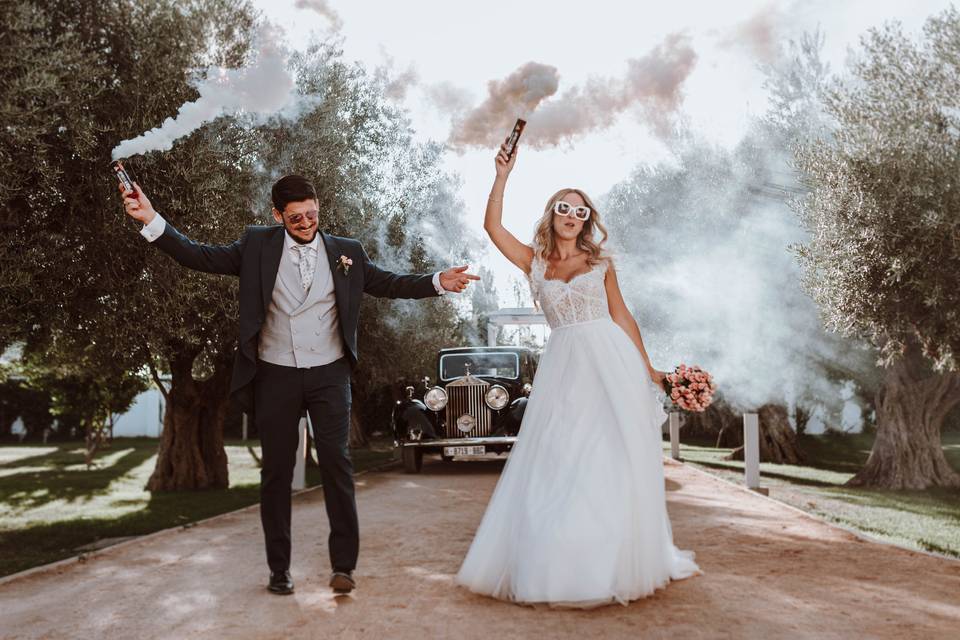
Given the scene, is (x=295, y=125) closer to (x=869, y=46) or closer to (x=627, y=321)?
(x=627, y=321)

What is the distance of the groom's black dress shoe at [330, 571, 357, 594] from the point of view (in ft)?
14.7

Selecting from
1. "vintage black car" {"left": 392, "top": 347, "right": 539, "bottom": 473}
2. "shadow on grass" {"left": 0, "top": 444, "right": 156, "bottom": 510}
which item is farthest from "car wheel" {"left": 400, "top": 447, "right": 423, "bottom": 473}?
"shadow on grass" {"left": 0, "top": 444, "right": 156, "bottom": 510}

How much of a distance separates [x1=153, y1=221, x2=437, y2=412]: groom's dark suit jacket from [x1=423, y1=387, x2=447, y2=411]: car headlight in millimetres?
10069

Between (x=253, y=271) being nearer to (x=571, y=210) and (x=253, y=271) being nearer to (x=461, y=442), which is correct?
(x=571, y=210)

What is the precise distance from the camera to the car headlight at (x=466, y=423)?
47.9 ft

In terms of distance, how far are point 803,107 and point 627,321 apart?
45.3ft

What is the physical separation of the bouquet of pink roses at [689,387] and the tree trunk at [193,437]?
9.35 metres

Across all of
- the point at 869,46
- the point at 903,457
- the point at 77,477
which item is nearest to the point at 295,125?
the point at 869,46

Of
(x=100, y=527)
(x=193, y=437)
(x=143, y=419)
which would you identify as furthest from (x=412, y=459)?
(x=143, y=419)

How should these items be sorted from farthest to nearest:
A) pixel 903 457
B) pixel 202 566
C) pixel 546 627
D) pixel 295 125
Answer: pixel 903 457 → pixel 295 125 → pixel 202 566 → pixel 546 627

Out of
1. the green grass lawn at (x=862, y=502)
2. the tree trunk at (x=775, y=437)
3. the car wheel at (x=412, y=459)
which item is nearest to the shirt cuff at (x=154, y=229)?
the green grass lawn at (x=862, y=502)

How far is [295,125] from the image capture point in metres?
→ 10.0

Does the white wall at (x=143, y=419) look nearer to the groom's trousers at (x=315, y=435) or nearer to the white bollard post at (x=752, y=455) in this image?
the white bollard post at (x=752, y=455)

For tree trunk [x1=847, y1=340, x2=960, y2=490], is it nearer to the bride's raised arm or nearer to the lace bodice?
the lace bodice
